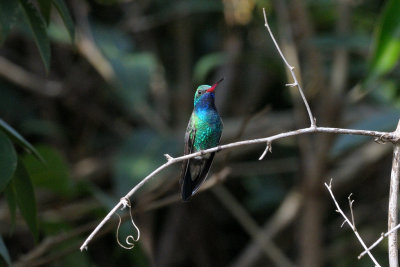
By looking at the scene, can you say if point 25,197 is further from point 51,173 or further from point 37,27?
point 51,173

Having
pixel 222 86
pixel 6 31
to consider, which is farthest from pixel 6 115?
pixel 6 31

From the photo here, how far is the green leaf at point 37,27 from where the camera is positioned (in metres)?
2.74

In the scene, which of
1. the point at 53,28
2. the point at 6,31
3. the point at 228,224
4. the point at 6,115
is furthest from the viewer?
the point at 228,224

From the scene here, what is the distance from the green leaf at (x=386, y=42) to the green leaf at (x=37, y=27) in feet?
5.21

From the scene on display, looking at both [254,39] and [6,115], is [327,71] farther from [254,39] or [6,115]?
[6,115]

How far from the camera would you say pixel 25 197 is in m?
2.83

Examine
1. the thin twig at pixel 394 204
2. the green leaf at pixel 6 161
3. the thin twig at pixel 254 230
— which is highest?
the green leaf at pixel 6 161

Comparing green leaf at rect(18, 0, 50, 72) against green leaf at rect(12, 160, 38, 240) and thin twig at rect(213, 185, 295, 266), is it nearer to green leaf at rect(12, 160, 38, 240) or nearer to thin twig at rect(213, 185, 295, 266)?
green leaf at rect(12, 160, 38, 240)

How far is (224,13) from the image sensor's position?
17.9 feet

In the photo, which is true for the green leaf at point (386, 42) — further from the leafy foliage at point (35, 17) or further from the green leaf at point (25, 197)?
the green leaf at point (25, 197)

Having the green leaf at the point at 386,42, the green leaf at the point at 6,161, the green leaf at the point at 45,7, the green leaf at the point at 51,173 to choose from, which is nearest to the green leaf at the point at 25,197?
the green leaf at the point at 6,161

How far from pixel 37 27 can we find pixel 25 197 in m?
0.65

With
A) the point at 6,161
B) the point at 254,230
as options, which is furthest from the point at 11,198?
the point at 254,230

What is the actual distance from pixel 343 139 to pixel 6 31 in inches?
83.5
